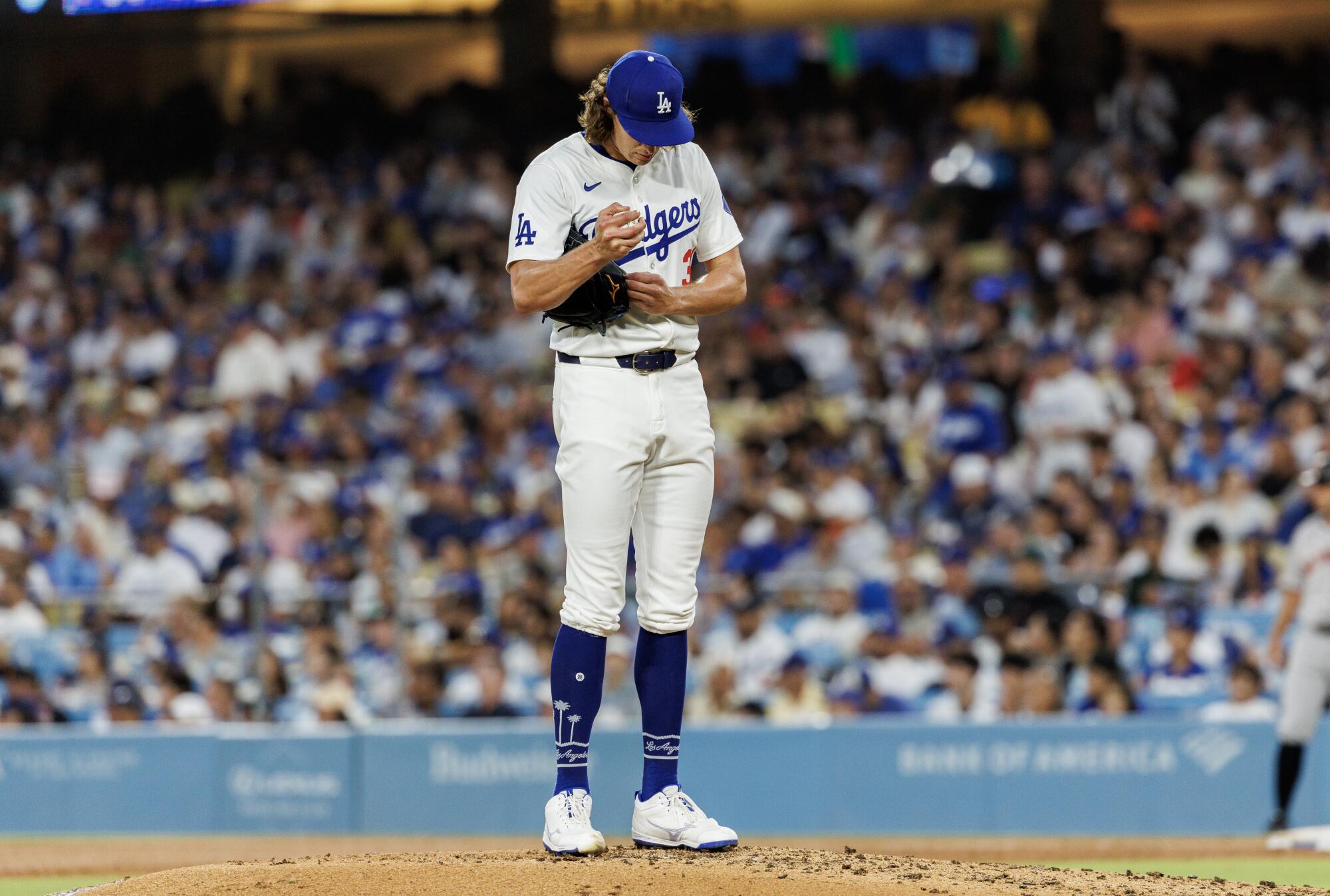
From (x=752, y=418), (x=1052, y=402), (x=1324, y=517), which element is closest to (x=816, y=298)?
(x=752, y=418)

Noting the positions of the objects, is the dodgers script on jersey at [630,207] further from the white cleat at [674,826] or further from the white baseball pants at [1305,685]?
the white baseball pants at [1305,685]

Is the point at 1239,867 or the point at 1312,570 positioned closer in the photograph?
the point at 1239,867

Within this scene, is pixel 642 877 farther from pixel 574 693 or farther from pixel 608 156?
pixel 608 156

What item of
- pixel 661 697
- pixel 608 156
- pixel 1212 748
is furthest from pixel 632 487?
pixel 1212 748

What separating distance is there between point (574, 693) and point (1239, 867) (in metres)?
4.41

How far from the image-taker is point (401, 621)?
10.9 metres

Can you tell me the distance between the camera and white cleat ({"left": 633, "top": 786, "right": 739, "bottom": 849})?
5.02 metres

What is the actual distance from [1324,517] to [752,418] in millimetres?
5219

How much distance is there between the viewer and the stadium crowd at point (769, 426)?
1073 centimetres

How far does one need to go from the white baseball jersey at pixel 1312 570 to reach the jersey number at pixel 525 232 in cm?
563

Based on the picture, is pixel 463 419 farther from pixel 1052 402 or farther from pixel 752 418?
pixel 1052 402

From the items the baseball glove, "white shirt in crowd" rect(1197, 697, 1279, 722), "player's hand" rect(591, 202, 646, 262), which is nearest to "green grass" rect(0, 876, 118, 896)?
the baseball glove

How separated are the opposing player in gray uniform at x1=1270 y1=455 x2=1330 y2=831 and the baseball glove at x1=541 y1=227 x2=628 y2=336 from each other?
17.4 ft

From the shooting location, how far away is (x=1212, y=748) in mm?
9914
